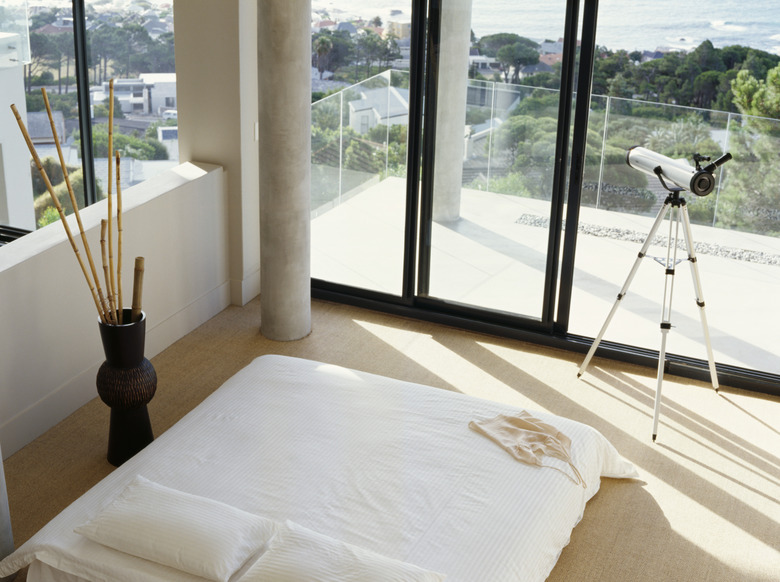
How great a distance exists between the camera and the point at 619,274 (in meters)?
4.95

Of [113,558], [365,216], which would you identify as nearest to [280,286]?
[365,216]

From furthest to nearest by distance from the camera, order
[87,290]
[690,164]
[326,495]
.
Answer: [690,164], [87,290], [326,495]

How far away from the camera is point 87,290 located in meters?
4.29

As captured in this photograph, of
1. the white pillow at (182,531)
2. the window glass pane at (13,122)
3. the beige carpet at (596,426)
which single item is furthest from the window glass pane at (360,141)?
the white pillow at (182,531)

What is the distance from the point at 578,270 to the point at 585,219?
306 mm

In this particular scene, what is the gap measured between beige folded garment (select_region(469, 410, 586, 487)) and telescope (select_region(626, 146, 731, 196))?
53.0 inches

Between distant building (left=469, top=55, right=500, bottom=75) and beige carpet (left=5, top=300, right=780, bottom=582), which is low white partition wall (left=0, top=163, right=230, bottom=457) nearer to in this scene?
beige carpet (left=5, top=300, right=780, bottom=582)

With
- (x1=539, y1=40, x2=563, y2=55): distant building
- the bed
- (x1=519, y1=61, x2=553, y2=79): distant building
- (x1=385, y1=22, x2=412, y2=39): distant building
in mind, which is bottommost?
the bed

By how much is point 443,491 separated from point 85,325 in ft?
6.94

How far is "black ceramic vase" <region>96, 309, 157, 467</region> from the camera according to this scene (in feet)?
12.2

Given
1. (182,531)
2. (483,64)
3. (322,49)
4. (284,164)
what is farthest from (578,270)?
(182,531)

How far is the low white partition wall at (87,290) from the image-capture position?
3912 millimetres

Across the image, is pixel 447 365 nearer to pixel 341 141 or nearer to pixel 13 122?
pixel 341 141

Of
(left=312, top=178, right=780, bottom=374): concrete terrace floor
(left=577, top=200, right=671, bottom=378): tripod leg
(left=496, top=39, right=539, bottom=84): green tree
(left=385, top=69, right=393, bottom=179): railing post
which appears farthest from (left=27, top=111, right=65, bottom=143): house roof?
(left=577, top=200, right=671, bottom=378): tripod leg
